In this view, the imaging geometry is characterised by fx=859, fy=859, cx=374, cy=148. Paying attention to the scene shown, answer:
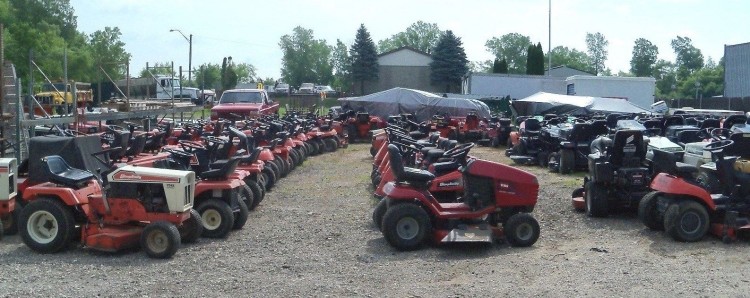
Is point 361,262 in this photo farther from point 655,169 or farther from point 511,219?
point 655,169

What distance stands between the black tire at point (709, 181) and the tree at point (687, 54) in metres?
121

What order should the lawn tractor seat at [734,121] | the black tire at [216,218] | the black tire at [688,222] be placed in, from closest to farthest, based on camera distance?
the black tire at [688,222], the black tire at [216,218], the lawn tractor seat at [734,121]

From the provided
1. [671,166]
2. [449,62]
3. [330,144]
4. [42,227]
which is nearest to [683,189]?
[671,166]

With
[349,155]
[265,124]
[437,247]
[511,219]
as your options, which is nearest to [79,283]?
[437,247]

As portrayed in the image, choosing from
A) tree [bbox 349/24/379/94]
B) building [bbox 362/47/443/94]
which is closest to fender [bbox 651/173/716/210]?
tree [bbox 349/24/379/94]

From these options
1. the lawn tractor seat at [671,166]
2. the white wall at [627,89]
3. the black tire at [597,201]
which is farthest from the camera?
the white wall at [627,89]

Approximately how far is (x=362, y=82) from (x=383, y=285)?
65026 mm

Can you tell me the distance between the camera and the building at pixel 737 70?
56188 millimetres

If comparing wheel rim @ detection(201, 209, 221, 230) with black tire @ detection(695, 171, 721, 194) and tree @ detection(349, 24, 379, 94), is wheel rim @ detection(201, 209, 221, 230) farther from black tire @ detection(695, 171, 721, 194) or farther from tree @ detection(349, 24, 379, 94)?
tree @ detection(349, 24, 379, 94)

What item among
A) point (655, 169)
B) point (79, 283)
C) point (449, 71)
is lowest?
point (79, 283)

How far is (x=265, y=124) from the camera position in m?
19.0

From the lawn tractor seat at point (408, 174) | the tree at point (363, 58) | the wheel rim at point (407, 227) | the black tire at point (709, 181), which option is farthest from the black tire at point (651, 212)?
the tree at point (363, 58)

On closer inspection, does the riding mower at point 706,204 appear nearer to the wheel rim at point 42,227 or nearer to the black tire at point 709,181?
the black tire at point 709,181

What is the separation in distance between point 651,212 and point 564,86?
1513 inches
